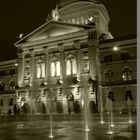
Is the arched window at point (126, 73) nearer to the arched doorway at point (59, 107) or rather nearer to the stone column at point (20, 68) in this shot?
the arched doorway at point (59, 107)

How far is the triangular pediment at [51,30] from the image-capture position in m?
49.4

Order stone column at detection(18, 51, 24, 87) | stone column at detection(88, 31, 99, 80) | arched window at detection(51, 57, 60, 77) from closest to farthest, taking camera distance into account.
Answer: stone column at detection(88, 31, 99, 80) → arched window at detection(51, 57, 60, 77) → stone column at detection(18, 51, 24, 87)

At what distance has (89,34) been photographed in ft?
155

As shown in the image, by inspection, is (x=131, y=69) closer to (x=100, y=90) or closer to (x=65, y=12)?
(x=100, y=90)

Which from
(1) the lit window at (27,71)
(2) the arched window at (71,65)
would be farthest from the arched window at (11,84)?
(2) the arched window at (71,65)

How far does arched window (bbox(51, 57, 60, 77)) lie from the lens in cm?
5072

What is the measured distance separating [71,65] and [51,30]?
348 inches

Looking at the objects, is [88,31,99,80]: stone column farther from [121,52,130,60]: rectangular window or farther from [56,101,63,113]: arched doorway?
[56,101,63,113]: arched doorway

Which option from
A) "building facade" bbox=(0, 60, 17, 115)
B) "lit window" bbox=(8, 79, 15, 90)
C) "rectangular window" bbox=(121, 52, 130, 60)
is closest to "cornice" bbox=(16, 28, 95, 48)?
"rectangular window" bbox=(121, 52, 130, 60)

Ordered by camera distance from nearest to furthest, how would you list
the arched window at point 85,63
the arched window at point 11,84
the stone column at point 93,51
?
the stone column at point 93,51 < the arched window at point 85,63 < the arched window at point 11,84

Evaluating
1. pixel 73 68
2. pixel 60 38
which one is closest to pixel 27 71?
pixel 60 38

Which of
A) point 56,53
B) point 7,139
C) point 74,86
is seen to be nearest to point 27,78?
point 56,53

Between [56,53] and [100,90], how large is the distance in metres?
11.7

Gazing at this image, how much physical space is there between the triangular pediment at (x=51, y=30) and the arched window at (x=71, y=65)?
5174mm
